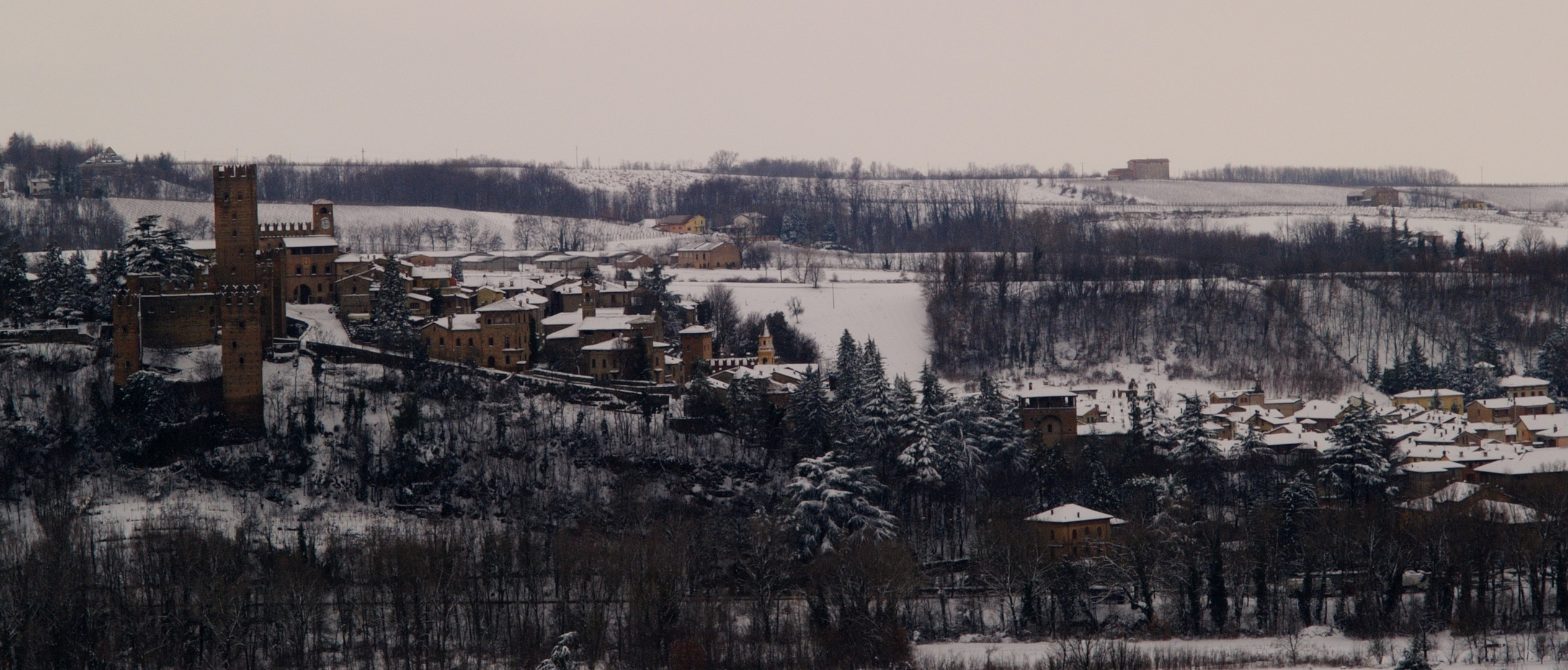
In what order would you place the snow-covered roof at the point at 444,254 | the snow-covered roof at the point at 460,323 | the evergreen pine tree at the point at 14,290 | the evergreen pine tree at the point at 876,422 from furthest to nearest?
the snow-covered roof at the point at 444,254 → the snow-covered roof at the point at 460,323 → the evergreen pine tree at the point at 876,422 → the evergreen pine tree at the point at 14,290

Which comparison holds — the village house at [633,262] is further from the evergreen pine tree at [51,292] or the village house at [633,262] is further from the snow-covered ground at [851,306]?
the evergreen pine tree at [51,292]

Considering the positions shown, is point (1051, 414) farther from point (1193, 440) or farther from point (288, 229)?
point (288, 229)

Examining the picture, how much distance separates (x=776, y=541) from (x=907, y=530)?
586cm

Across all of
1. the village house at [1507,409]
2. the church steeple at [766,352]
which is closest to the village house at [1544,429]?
the village house at [1507,409]

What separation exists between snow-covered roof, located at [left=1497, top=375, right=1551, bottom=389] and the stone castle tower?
173ft

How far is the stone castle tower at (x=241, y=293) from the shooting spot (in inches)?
2159

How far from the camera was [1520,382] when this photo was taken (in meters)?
77.9

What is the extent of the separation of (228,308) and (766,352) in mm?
23714

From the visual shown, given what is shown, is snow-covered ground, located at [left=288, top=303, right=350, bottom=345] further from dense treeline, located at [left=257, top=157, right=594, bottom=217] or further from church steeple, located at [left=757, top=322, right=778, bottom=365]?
dense treeline, located at [left=257, top=157, right=594, bottom=217]

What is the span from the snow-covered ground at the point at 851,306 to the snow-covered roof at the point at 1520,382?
26158mm

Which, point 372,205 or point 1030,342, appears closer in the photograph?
point 1030,342

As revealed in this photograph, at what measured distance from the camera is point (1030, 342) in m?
85.4

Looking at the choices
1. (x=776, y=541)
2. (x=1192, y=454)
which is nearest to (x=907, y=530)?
(x=776, y=541)

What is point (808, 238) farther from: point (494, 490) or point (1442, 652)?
point (1442, 652)
